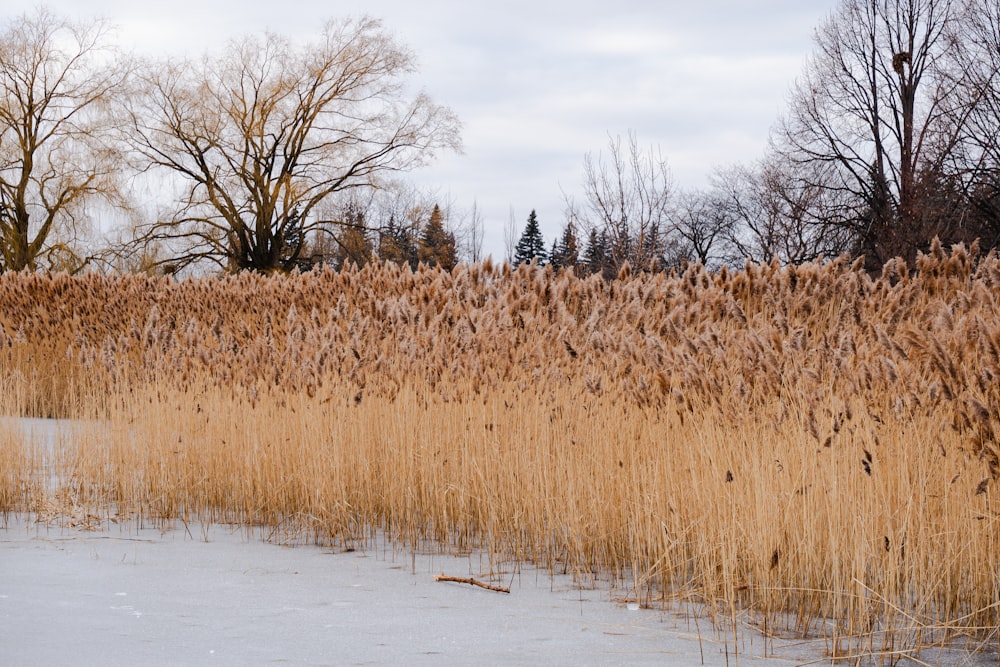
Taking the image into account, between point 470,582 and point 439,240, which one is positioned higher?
point 439,240

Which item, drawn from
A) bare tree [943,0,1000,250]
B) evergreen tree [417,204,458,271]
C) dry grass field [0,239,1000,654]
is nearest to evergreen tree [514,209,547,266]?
evergreen tree [417,204,458,271]

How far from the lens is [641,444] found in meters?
5.18

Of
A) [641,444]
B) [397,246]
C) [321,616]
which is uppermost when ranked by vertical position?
[397,246]

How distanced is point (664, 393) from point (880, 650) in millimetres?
2201

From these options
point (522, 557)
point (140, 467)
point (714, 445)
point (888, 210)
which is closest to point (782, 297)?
point (714, 445)

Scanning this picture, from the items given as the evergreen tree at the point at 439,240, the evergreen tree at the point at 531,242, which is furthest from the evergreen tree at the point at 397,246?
the evergreen tree at the point at 531,242

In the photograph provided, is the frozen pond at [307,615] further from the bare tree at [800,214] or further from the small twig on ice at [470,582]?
the bare tree at [800,214]

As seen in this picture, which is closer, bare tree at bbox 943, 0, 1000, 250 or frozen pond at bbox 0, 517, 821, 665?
frozen pond at bbox 0, 517, 821, 665

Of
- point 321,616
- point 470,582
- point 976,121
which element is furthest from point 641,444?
point 976,121

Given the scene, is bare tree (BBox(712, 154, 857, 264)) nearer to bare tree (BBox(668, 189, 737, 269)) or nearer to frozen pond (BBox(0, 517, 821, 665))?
bare tree (BBox(668, 189, 737, 269))

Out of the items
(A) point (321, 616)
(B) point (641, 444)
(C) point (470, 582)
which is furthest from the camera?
(B) point (641, 444)

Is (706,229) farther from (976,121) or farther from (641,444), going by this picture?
(641,444)

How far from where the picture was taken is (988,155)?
1016 inches

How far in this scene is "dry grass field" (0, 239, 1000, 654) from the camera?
3.84 m
